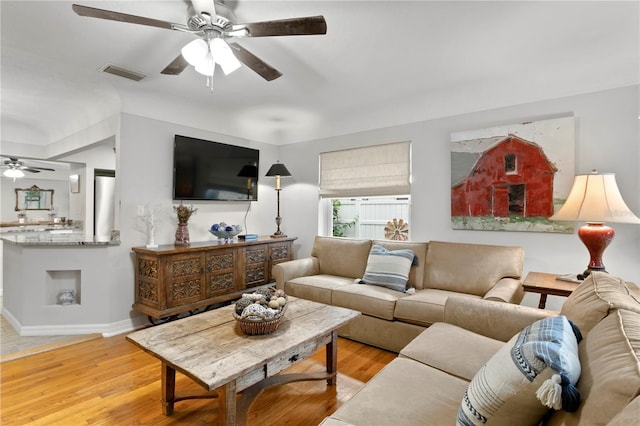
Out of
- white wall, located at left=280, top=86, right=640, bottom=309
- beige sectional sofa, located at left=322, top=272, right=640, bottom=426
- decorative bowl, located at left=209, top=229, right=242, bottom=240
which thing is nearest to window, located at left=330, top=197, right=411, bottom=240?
white wall, located at left=280, top=86, right=640, bottom=309

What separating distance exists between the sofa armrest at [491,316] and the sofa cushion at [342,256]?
1457 mm

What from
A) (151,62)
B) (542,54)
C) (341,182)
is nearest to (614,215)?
(542,54)

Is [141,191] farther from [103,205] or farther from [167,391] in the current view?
[167,391]

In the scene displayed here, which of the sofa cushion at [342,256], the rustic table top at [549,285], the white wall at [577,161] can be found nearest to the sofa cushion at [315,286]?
the sofa cushion at [342,256]

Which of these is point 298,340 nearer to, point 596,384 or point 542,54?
point 596,384

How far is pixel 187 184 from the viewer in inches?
143

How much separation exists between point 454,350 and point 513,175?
6.45 feet

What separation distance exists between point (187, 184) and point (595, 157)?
3978 mm

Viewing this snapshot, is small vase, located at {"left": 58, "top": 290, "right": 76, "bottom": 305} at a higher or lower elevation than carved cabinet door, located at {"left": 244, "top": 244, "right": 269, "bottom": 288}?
lower

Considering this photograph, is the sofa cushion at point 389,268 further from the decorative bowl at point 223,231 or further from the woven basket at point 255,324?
the decorative bowl at point 223,231

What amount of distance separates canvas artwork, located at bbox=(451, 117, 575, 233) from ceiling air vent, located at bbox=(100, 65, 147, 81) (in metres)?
3.10

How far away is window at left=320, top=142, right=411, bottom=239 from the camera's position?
3645 millimetres

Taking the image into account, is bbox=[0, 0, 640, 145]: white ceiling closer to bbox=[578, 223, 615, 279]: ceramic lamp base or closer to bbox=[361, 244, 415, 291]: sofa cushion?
bbox=[578, 223, 615, 279]: ceramic lamp base

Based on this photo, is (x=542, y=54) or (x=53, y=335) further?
(x=53, y=335)
